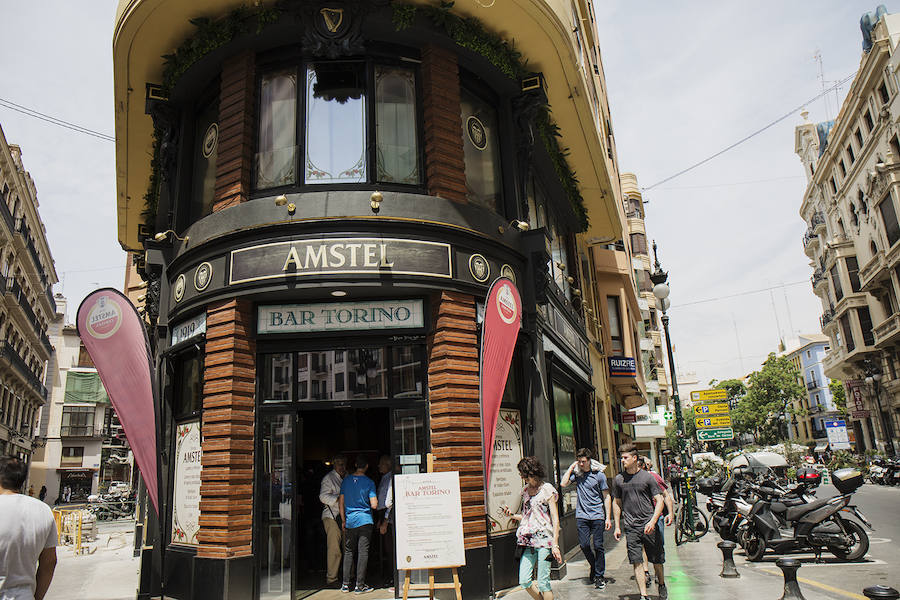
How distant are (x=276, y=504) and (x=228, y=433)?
1.23 meters

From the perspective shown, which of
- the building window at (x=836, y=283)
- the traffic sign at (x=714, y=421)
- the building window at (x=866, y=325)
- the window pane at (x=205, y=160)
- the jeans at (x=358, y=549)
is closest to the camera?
the jeans at (x=358, y=549)

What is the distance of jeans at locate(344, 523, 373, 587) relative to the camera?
8.89m

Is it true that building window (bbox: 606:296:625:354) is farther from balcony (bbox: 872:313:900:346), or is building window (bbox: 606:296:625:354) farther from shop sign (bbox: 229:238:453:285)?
balcony (bbox: 872:313:900:346)

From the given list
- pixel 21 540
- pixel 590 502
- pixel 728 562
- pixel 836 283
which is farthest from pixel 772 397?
pixel 21 540

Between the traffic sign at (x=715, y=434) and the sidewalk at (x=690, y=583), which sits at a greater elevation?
the traffic sign at (x=715, y=434)

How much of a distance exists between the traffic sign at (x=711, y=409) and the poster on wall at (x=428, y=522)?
47.7 feet

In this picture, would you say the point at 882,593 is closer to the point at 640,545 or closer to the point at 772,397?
the point at 640,545

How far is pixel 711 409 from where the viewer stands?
1931 cm

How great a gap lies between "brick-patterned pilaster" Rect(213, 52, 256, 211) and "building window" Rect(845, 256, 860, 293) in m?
57.2

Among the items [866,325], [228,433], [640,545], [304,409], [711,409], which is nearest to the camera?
[640,545]

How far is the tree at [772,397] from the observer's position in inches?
2884

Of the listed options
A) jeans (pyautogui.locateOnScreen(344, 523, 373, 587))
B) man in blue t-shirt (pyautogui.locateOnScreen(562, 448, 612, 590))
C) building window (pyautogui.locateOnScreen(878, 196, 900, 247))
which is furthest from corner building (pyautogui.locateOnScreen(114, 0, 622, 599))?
building window (pyautogui.locateOnScreen(878, 196, 900, 247))

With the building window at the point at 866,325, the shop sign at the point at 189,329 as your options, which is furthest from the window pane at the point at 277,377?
the building window at the point at 866,325

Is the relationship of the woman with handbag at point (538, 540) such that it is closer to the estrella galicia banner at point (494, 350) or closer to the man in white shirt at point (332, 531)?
the estrella galicia banner at point (494, 350)
